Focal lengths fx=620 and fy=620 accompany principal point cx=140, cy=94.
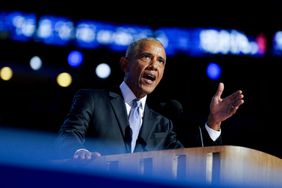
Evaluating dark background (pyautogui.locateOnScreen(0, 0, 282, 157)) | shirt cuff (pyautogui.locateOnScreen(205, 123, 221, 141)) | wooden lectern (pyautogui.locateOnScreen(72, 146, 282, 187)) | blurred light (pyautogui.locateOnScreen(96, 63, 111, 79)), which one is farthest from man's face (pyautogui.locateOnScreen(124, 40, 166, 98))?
blurred light (pyautogui.locateOnScreen(96, 63, 111, 79))

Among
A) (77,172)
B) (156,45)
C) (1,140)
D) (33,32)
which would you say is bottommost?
(1,140)

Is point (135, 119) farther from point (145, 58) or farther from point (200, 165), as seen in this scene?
point (200, 165)

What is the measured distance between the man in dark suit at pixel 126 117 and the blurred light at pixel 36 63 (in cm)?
486

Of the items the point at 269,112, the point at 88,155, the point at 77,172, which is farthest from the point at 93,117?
the point at 269,112

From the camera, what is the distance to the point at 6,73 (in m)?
7.24

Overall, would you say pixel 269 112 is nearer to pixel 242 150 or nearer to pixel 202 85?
pixel 202 85

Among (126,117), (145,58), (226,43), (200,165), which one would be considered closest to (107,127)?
(126,117)

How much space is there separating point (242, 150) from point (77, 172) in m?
0.48

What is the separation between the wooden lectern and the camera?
157cm

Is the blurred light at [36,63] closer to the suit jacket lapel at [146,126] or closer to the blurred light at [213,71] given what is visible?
the blurred light at [213,71]

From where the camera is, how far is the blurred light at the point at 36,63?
7228 mm

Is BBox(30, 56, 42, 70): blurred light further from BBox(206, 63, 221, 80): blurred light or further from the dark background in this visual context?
BBox(206, 63, 221, 80): blurred light

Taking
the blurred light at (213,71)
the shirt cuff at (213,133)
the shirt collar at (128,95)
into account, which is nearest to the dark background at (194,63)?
the blurred light at (213,71)

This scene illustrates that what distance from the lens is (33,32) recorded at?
6.89 m
